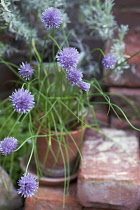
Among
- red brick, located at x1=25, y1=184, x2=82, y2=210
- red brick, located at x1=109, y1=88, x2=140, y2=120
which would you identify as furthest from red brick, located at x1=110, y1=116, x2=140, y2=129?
red brick, located at x1=25, y1=184, x2=82, y2=210

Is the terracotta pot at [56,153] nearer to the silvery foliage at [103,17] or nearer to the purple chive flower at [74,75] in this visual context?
the purple chive flower at [74,75]

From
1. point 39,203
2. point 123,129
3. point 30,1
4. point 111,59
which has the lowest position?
point 39,203

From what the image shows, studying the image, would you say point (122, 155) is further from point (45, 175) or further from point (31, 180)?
point (31, 180)

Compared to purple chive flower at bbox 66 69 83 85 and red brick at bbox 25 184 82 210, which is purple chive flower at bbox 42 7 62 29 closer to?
purple chive flower at bbox 66 69 83 85

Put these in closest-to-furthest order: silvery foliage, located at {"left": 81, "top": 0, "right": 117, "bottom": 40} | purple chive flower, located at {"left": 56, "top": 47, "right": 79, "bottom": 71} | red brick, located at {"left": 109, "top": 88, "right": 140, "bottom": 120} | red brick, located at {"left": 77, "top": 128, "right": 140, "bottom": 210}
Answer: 1. purple chive flower, located at {"left": 56, "top": 47, "right": 79, "bottom": 71}
2. red brick, located at {"left": 77, "top": 128, "right": 140, "bottom": 210}
3. silvery foliage, located at {"left": 81, "top": 0, "right": 117, "bottom": 40}
4. red brick, located at {"left": 109, "top": 88, "right": 140, "bottom": 120}

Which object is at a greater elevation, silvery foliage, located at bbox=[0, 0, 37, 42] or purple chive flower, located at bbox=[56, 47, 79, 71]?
silvery foliage, located at bbox=[0, 0, 37, 42]

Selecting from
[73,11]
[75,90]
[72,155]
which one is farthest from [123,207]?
[73,11]
